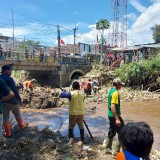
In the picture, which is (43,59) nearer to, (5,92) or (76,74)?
(76,74)

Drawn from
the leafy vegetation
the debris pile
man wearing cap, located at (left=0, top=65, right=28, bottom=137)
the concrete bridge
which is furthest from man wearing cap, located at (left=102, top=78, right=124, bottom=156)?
the concrete bridge

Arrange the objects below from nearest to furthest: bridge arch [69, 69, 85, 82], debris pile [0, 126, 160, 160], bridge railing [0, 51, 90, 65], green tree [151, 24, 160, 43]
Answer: debris pile [0, 126, 160, 160] < bridge railing [0, 51, 90, 65] < bridge arch [69, 69, 85, 82] < green tree [151, 24, 160, 43]

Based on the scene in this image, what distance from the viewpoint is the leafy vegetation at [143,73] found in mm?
22500

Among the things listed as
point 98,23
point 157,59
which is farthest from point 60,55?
point 98,23

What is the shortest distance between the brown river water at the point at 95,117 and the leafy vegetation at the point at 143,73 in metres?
4.72

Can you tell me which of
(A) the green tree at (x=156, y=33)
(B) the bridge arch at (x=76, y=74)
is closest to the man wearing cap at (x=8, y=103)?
(B) the bridge arch at (x=76, y=74)

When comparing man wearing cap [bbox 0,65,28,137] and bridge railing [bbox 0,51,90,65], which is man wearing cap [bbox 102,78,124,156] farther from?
bridge railing [bbox 0,51,90,65]

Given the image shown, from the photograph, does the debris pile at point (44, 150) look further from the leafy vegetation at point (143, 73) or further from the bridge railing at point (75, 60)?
the bridge railing at point (75, 60)

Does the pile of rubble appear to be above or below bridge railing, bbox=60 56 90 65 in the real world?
below

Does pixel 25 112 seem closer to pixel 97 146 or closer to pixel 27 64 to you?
pixel 97 146

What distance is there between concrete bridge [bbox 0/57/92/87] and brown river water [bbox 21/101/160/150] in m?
10.8

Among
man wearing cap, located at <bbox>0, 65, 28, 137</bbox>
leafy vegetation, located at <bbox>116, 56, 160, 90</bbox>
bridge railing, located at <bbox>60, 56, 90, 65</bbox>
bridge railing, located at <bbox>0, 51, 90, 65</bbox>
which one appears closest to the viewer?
man wearing cap, located at <bbox>0, 65, 28, 137</bbox>

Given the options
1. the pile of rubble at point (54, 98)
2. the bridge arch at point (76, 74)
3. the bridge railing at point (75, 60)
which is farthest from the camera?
the bridge arch at point (76, 74)

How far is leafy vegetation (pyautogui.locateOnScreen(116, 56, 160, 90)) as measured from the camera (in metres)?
22.5
